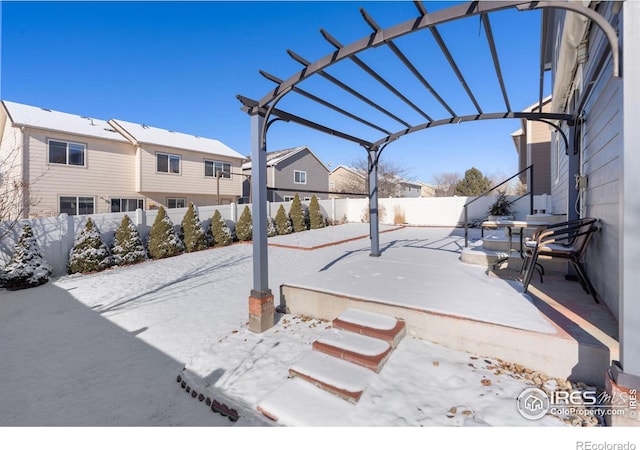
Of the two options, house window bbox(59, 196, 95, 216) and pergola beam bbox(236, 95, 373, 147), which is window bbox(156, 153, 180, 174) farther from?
pergola beam bbox(236, 95, 373, 147)

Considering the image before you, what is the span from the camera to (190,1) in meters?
4.27

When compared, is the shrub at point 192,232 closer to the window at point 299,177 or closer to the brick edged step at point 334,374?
the brick edged step at point 334,374

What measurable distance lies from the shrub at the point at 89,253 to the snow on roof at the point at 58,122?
5.44 metres

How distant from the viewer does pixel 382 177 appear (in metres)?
26.1

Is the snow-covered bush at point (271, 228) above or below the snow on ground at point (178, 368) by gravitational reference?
above

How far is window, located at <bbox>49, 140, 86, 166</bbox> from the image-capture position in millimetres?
9945

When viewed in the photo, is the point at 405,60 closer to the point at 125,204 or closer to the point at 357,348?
the point at 357,348

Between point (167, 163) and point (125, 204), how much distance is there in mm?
2555

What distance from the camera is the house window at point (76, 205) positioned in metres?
10.3

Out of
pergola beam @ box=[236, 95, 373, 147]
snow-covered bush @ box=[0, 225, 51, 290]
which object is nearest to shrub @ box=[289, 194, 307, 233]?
snow-covered bush @ box=[0, 225, 51, 290]

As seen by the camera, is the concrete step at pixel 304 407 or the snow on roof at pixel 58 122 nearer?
the concrete step at pixel 304 407

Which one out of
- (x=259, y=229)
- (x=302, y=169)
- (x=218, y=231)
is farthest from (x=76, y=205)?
(x=302, y=169)

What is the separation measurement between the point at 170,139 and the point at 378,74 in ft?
44.7

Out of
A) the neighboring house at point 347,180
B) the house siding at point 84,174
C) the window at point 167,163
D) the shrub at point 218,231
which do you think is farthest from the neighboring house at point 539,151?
the house siding at point 84,174
